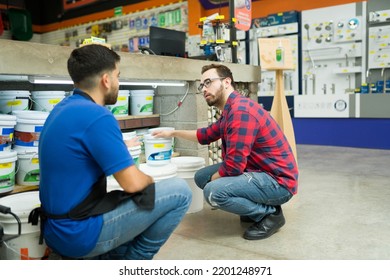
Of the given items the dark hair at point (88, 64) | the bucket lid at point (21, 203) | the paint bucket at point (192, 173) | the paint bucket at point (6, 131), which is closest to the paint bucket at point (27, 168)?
the paint bucket at point (6, 131)

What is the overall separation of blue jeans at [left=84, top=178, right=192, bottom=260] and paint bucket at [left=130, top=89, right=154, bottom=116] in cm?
182

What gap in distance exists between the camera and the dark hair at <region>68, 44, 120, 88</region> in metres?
1.65

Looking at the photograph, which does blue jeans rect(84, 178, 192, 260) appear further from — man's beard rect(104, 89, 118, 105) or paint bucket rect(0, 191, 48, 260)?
man's beard rect(104, 89, 118, 105)

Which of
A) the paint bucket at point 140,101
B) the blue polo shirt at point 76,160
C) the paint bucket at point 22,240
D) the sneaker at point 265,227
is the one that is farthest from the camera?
the paint bucket at point 140,101

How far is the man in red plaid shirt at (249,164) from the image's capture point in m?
2.42

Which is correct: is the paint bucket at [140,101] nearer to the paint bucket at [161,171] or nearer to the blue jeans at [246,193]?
the paint bucket at [161,171]

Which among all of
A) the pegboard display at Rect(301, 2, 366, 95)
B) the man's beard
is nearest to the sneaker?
the man's beard

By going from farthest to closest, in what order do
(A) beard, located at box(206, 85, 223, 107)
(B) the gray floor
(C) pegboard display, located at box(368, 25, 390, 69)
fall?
1. (C) pegboard display, located at box(368, 25, 390, 69)
2. (A) beard, located at box(206, 85, 223, 107)
3. (B) the gray floor

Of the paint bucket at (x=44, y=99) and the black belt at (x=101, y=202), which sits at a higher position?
the paint bucket at (x=44, y=99)

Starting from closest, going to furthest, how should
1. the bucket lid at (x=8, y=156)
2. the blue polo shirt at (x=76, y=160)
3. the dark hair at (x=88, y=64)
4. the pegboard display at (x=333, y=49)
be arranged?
the blue polo shirt at (x=76, y=160) → the dark hair at (x=88, y=64) → the bucket lid at (x=8, y=156) → the pegboard display at (x=333, y=49)

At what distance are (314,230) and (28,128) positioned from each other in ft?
6.45

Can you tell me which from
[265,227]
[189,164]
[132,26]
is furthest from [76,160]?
[132,26]

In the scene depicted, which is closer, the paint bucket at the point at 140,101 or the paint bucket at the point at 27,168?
the paint bucket at the point at 27,168

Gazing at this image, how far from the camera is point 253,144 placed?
2.52m
